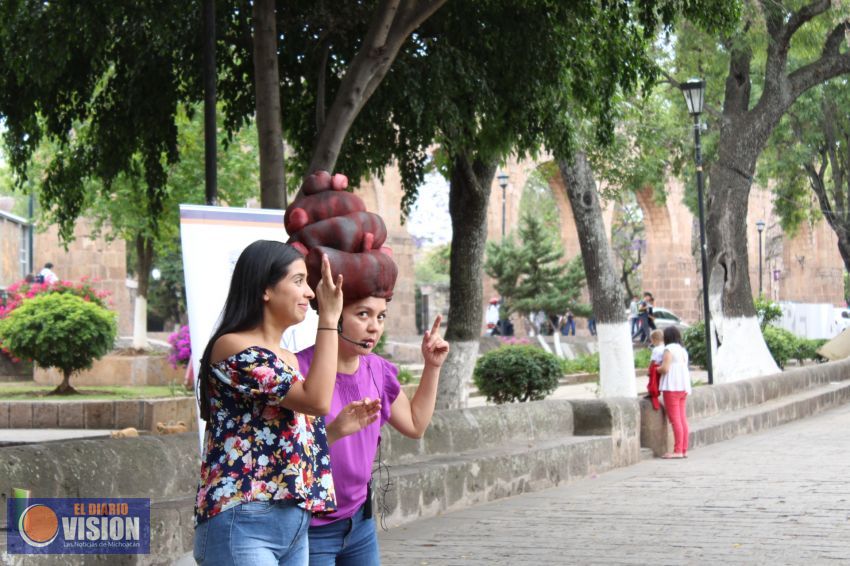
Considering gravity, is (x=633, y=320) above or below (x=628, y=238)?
below

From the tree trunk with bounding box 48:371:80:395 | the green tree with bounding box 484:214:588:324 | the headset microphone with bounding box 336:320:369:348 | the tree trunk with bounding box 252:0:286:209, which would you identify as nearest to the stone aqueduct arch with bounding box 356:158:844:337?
the green tree with bounding box 484:214:588:324

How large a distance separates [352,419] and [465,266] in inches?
402

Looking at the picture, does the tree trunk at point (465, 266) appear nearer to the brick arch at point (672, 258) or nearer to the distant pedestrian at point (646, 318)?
the distant pedestrian at point (646, 318)

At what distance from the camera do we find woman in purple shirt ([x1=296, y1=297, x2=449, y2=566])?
3549mm

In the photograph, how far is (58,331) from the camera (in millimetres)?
15844

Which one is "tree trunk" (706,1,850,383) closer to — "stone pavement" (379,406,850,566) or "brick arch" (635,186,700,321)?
"stone pavement" (379,406,850,566)

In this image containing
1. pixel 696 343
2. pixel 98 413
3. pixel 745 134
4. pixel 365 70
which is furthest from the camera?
pixel 696 343

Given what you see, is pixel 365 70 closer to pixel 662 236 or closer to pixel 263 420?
pixel 263 420

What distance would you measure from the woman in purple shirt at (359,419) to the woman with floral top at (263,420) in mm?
222

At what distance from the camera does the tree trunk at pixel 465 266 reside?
13.5 meters

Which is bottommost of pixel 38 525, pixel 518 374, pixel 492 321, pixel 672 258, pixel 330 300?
pixel 38 525

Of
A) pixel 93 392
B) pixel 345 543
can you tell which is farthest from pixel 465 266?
pixel 345 543

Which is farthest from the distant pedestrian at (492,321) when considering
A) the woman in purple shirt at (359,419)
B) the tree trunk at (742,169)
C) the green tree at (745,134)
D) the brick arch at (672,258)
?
the woman in purple shirt at (359,419)

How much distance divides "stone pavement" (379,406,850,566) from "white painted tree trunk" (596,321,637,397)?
4.00 m
